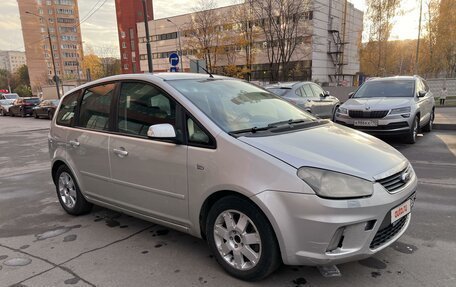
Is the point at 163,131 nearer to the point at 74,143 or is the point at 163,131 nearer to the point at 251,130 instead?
the point at 251,130

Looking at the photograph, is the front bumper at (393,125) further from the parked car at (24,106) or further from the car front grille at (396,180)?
the parked car at (24,106)

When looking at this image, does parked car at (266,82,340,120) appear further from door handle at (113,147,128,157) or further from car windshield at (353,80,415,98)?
door handle at (113,147,128,157)

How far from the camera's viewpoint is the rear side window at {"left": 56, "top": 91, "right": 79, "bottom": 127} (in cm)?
456

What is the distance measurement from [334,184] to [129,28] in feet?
247

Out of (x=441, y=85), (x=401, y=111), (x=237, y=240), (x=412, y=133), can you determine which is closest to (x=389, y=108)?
(x=401, y=111)

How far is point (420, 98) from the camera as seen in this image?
8.79m

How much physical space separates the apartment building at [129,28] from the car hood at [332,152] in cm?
6901

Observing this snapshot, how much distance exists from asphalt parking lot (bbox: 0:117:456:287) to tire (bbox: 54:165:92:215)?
118 mm

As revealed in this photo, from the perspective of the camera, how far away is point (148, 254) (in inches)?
136

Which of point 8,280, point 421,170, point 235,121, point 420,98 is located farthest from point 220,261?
point 420,98

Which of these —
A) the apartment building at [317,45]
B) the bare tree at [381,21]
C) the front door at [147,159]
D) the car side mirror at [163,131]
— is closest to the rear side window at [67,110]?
the front door at [147,159]

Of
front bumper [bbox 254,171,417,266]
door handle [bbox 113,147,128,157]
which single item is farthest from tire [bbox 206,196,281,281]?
door handle [bbox 113,147,128,157]

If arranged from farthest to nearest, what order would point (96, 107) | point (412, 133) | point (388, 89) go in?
point (388, 89) < point (412, 133) < point (96, 107)

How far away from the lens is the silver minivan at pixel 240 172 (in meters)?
2.51
